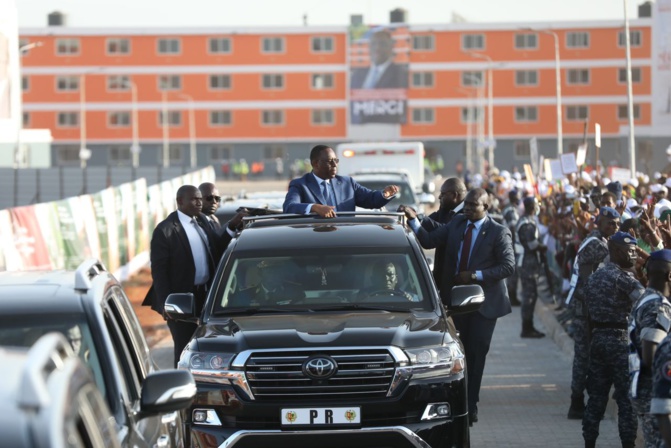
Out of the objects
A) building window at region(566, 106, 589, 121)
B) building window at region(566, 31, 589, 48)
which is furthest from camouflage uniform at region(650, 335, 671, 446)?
building window at region(566, 31, 589, 48)

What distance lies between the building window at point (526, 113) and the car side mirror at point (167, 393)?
10682cm

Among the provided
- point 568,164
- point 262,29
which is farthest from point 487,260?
point 262,29

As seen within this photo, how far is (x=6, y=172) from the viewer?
2467 inches

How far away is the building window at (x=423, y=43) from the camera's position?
368 ft

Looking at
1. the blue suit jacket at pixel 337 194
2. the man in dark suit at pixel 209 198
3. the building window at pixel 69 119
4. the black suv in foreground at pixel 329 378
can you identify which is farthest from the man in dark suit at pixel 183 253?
the building window at pixel 69 119

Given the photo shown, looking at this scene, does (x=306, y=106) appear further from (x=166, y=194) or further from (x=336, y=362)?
(x=336, y=362)

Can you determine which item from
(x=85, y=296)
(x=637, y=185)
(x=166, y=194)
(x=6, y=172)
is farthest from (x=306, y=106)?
(x=85, y=296)

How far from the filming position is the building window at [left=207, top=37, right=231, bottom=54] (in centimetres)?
11206

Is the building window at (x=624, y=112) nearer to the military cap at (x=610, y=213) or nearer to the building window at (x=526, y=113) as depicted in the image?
the building window at (x=526, y=113)

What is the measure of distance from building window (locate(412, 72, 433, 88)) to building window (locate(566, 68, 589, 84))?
10.3m

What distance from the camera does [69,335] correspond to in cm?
557

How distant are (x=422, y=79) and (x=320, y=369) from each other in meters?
104

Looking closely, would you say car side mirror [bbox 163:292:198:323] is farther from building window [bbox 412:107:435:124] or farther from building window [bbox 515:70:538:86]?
building window [bbox 515:70:538:86]

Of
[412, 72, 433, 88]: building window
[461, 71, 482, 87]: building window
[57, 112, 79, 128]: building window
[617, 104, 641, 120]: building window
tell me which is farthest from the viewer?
[57, 112, 79, 128]: building window
